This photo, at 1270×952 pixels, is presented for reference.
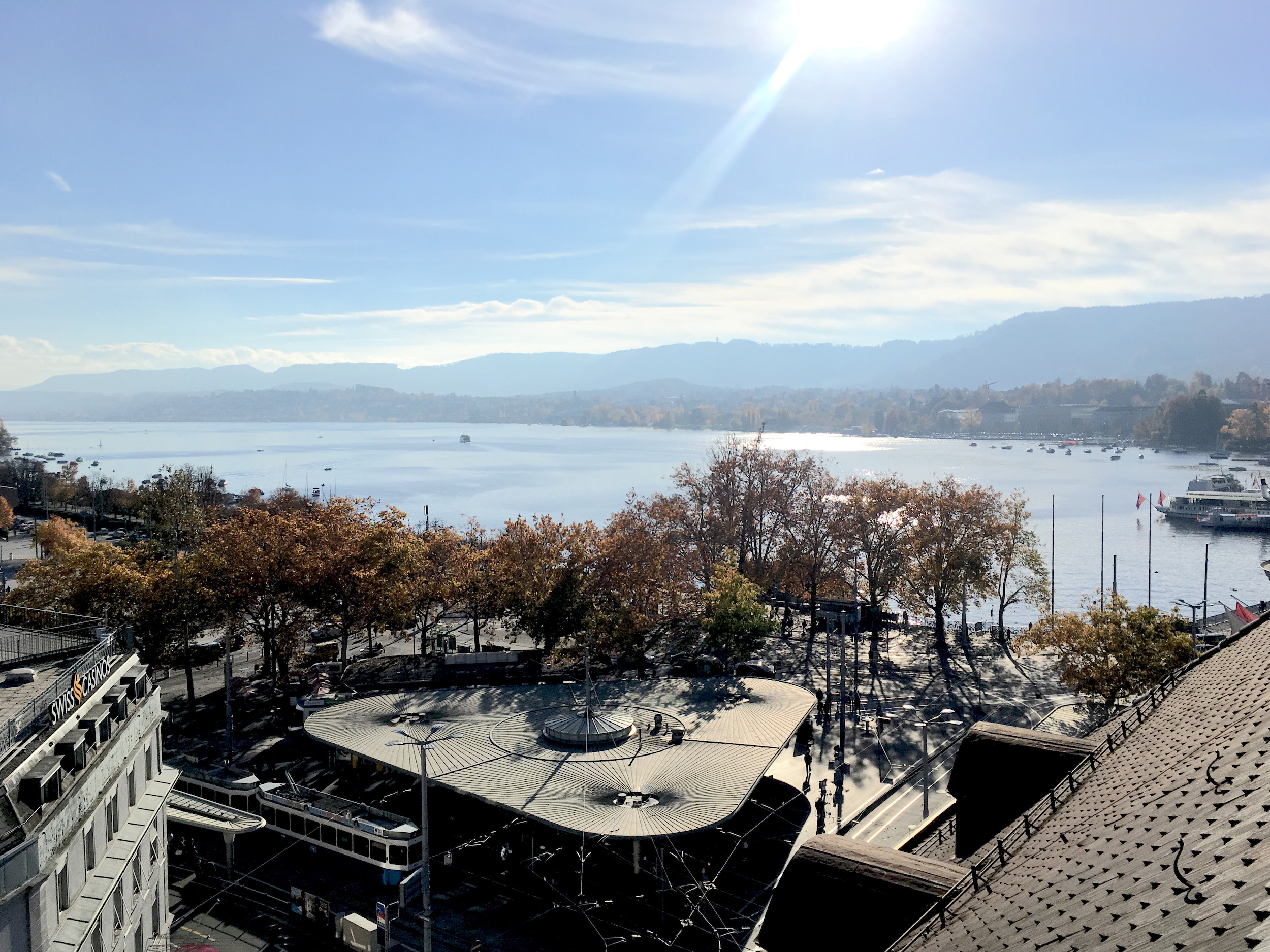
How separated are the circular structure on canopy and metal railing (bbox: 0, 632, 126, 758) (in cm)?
1517

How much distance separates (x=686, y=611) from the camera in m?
52.9

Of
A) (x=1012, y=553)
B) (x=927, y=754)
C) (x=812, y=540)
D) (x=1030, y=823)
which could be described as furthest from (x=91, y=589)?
(x=1012, y=553)

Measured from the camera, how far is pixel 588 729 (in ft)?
99.7

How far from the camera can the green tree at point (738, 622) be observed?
4547 centimetres

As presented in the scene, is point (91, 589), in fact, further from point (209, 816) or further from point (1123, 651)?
point (1123, 651)

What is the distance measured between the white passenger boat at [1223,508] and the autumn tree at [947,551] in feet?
250

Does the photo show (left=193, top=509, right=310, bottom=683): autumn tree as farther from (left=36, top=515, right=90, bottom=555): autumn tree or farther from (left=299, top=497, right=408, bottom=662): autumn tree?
(left=36, top=515, right=90, bottom=555): autumn tree

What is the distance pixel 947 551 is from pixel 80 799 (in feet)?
183

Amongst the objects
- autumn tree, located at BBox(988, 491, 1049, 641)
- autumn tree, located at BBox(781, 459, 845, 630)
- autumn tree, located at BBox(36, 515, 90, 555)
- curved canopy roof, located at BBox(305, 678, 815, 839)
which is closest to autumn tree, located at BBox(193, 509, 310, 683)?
curved canopy roof, located at BBox(305, 678, 815, 839)

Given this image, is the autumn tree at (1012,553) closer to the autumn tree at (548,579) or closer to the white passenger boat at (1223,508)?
the autumn tree at (548,579)

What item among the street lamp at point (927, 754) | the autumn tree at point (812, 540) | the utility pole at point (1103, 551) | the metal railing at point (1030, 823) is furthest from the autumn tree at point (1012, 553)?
the metal railing at point (1030, 823)

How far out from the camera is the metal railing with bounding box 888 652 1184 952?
30.4 ft

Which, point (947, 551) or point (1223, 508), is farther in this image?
point (1223, 508)

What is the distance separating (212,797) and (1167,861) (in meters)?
32.0
